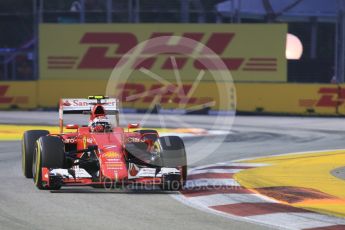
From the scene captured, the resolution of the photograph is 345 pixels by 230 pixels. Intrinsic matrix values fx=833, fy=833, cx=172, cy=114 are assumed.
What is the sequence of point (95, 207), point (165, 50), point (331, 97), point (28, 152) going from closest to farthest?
point (95, 207)
point (28, 152)
point (331, 97)
point (165, 50)

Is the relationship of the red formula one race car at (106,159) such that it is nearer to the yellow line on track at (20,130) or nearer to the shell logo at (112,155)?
the shell logo at (112,155)

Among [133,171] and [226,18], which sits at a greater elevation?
[226,18]

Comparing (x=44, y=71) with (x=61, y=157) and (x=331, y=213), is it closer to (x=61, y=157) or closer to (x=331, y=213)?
(x=61, y=157)

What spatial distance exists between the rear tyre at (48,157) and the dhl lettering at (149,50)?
22747 millimetres

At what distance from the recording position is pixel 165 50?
1362 inches

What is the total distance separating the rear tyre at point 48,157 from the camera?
11250 millimetres

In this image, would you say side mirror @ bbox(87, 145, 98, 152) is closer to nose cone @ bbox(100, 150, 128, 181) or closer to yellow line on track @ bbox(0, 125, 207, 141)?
nose cone @ bbox(100, 150, 128, 181)

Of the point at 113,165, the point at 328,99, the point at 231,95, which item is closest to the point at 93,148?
the point at 113,165

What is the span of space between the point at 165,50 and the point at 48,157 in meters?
23.6

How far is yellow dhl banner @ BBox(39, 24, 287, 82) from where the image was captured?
34062 mm

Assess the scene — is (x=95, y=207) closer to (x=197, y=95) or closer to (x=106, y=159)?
(x=106, y=159)

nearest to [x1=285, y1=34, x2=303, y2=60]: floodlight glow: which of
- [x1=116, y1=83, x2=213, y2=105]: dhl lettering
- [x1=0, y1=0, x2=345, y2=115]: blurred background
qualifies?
[x1=0, y1=0, x2=345, y2=115]: blurred background

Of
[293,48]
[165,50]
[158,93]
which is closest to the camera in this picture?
[158,93]

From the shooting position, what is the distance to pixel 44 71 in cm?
3503
